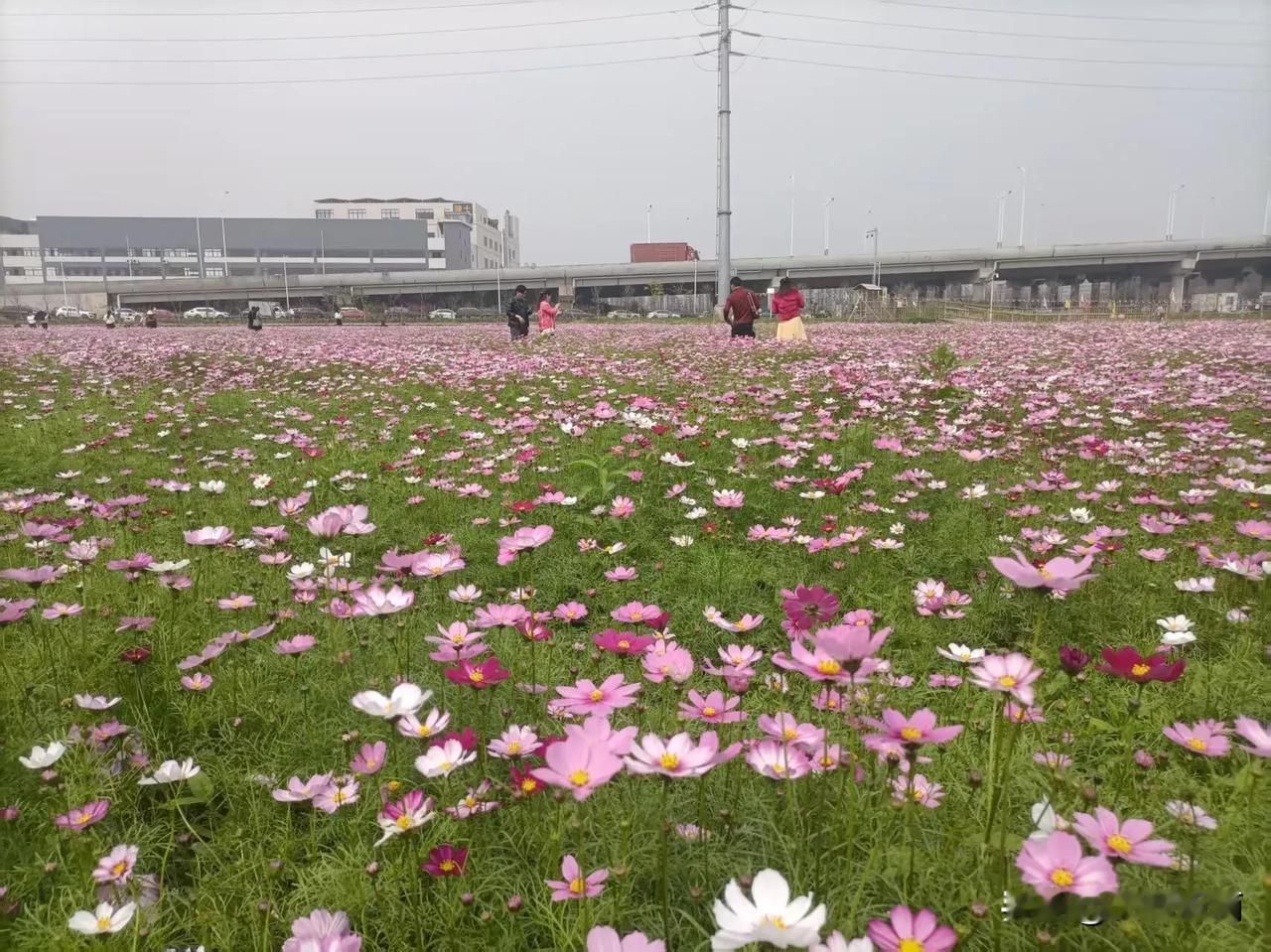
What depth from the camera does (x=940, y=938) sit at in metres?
0.84

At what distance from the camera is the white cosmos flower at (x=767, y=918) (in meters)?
0.74

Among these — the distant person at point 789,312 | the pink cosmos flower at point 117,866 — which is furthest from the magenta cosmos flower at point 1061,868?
the distant person at point 789,312

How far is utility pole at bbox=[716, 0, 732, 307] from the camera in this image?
20219 millimetres

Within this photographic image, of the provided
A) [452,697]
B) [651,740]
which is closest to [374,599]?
[452,697]

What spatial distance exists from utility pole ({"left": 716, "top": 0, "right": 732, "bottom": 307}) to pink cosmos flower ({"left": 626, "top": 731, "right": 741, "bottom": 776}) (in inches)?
790

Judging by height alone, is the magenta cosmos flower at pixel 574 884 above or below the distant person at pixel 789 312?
below

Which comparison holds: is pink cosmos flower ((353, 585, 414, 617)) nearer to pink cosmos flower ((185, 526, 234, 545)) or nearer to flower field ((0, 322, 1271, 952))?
flower field ((0, 322, 1271, 952))

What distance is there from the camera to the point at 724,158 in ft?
66.5

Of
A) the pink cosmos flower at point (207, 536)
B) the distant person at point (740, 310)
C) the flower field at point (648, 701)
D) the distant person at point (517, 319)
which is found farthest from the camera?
the distant person at point (517, 319)

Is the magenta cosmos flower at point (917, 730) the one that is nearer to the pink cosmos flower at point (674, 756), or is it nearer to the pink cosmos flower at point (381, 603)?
the pink cosmos flower at point (674, 756)

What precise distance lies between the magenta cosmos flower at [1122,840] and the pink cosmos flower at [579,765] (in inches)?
23.2

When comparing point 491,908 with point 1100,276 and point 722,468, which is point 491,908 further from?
point 1100,276

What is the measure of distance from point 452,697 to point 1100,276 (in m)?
79.5

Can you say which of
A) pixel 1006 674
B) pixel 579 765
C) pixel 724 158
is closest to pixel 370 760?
pixel 579 765
